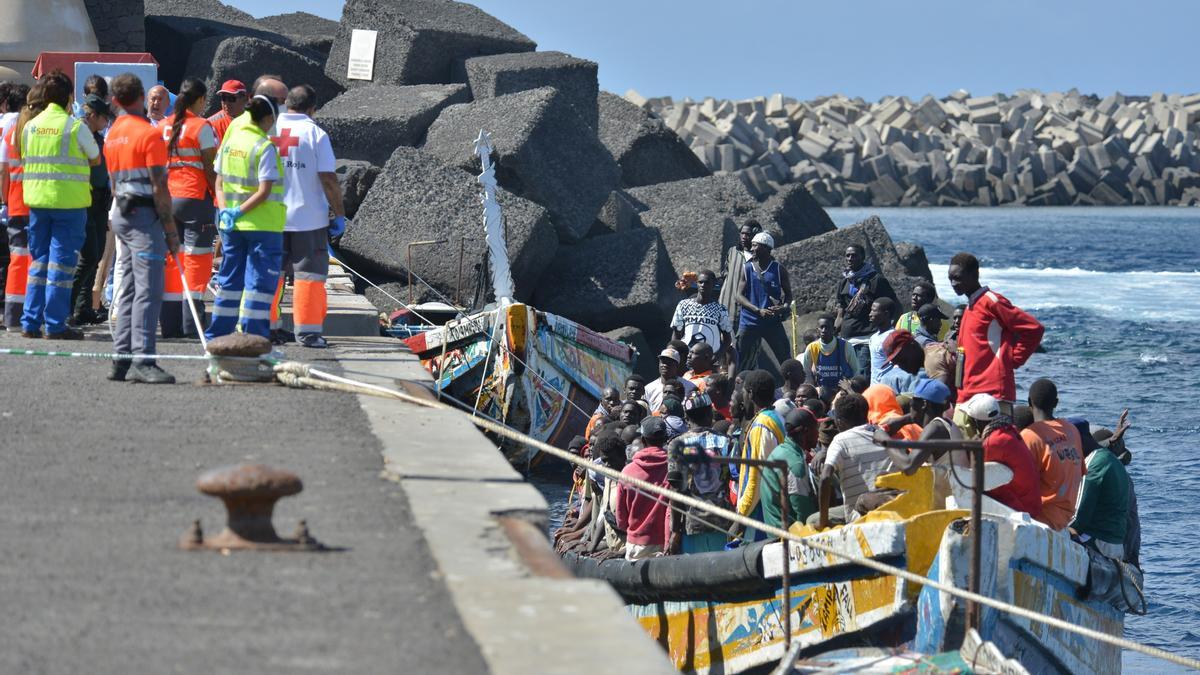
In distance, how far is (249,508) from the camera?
5746 mm

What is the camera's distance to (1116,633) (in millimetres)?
10047

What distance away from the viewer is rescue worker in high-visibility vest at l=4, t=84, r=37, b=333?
11.3m

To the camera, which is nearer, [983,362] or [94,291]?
[983,362]

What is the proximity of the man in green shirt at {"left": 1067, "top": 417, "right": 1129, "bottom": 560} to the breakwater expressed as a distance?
240 ft

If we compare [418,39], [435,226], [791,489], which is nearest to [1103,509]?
[791,489]

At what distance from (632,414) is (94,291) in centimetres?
402

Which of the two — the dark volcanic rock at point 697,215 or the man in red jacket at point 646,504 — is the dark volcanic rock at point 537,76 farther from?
the man in red jacket at point 646,504

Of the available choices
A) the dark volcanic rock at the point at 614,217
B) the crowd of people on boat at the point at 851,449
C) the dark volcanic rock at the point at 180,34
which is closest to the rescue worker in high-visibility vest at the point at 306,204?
the crowd of people on boat at the point at 851,449

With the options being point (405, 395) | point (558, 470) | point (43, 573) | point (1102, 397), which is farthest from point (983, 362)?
point (1102, 397)

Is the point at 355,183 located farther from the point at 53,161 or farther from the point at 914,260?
the point at 53,161

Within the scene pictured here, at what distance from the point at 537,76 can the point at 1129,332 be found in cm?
1663

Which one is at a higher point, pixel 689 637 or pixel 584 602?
pixel 584 602

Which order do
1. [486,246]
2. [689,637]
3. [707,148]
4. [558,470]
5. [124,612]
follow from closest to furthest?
1. [124,612]
2. [689,637]
3. [558,470]
4. [486,246]
5. [707,148]

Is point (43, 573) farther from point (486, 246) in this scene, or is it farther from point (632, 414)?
point (486, 246)
